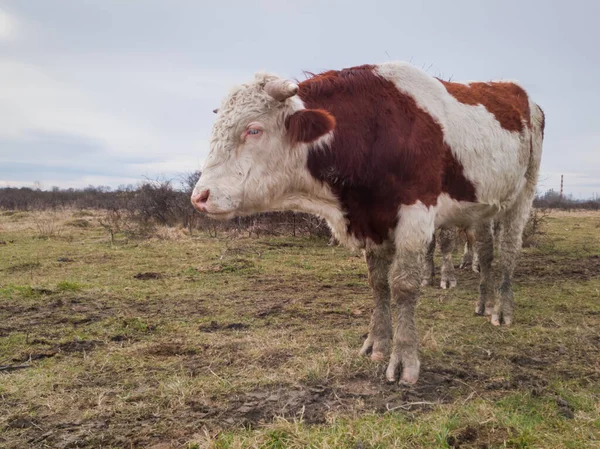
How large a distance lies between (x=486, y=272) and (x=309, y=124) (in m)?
3.92

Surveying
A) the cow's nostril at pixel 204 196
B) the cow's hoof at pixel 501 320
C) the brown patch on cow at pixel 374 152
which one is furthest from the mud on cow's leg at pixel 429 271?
the cow's nostril at pixel 204 196

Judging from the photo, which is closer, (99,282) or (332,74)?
(332,74)

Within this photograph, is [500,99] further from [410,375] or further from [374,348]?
A: [410,375]

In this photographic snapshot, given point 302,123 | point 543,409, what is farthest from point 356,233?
point 543,409

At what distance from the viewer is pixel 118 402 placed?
11.1 feet

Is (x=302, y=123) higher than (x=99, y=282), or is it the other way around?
(x=302, y=123)

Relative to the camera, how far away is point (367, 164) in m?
3.80

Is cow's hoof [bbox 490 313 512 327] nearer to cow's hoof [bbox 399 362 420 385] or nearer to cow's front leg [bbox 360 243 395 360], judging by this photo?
cow's front leg [bbox 360 243 395 360]

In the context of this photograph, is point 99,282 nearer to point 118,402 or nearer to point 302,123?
point 118,402

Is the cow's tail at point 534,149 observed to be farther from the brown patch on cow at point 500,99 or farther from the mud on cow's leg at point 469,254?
the mud on cow's leg at point 469,254

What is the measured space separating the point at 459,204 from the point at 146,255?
319 inches

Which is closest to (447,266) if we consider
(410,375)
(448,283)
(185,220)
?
(448,283)

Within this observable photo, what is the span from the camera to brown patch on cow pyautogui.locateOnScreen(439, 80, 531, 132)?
4863mm

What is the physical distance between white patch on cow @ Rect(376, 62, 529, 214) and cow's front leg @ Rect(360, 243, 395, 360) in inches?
43.6
